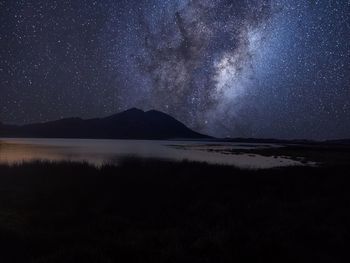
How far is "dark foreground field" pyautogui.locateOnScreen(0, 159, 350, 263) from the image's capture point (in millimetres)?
10172

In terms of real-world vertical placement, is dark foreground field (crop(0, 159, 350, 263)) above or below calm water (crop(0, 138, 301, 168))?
below

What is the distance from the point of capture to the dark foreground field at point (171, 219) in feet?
33.4

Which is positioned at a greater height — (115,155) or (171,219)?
(115,155)

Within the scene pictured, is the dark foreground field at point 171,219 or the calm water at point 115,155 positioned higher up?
the calm water at point 115,155

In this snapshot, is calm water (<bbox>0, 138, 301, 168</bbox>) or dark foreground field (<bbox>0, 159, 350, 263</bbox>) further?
calm water (<bbox>0, 138, 301, 168</bbox>)

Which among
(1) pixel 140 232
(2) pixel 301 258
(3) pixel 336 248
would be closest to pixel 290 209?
(3) pixel 336 248

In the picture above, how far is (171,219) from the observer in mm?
14781

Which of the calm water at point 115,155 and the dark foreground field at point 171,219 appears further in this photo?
the calm water at point 115,155

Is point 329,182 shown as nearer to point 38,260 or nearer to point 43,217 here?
point 43,217

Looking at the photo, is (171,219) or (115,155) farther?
(115,155)

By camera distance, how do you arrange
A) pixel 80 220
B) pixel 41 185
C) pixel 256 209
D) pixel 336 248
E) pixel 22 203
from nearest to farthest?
1. pixel 336 248
2. pixel 80 220
3. pixel 256 209
4. pixel 22 203
5. pixel 41 185

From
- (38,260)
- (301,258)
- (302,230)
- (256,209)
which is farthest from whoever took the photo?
(256,209)

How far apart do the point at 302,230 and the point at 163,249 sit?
5.96 metres

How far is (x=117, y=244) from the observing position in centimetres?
1056
